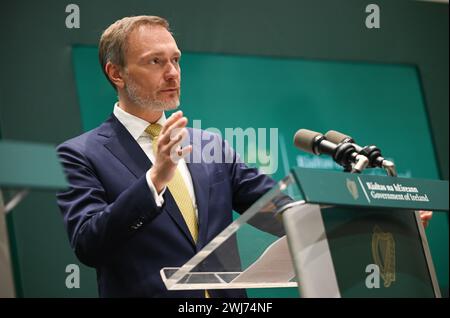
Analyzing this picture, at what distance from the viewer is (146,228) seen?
261 centimetres

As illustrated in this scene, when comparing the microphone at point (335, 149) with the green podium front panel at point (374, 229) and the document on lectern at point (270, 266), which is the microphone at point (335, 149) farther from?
the document on lectern at point (270, 266)

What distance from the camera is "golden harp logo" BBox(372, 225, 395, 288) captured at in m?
2.09

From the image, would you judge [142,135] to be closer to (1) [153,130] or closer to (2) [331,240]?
(1) [153,130]

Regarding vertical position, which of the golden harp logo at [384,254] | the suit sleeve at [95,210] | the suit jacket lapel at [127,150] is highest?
the suit jacket lapel at [127,150]

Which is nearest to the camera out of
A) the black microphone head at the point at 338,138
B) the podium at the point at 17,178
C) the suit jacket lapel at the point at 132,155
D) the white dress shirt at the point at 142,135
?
the podium at the point at 17,178

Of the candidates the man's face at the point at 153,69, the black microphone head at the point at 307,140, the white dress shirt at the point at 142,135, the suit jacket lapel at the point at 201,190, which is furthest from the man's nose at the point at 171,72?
the black microphone head at the point at 307,140

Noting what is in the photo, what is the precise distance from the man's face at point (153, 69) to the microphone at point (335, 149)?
0.59 m

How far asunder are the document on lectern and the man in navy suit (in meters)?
0.23

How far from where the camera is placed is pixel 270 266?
235 cm

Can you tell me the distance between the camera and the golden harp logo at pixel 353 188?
79.3 inches

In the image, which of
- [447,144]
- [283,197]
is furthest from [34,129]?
[447,144]

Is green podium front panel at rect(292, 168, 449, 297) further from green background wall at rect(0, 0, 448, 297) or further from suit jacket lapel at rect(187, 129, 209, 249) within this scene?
green background wall at rect(0, 0, 448, 297)

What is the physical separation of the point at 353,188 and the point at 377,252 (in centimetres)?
20

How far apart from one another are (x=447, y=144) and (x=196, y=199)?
291 cm
